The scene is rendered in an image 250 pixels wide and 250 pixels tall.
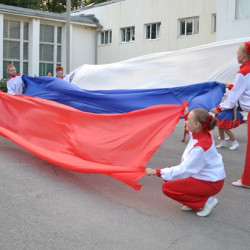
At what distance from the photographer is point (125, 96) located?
19.1ft

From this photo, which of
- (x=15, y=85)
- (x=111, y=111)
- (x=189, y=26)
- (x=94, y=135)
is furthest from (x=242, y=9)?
(x=94, y=135)

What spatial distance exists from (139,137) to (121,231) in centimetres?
139

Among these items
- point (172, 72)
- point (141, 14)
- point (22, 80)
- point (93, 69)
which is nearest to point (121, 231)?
point (172, 72)

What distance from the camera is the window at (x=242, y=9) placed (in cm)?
1600

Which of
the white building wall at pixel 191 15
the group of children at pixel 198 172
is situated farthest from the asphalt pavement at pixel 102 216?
the white building wall at pixel 191 15

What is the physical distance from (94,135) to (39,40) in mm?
21248

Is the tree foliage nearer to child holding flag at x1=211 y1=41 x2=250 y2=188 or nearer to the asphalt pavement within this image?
the asphalt pavement

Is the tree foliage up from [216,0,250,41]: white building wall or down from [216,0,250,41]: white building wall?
up

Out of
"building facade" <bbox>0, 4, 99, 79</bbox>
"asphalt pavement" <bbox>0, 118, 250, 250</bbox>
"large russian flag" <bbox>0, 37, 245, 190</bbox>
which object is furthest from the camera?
"building facade" <bbox>0, 4, 99, 79</bbox>

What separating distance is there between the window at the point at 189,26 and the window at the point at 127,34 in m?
4.14

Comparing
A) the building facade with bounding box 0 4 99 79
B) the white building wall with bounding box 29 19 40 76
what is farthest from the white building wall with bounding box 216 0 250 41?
the white building wall with bounding box 29 19 40 76

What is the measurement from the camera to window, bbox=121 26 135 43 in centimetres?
2465

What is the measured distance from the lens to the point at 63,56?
26.8 meters

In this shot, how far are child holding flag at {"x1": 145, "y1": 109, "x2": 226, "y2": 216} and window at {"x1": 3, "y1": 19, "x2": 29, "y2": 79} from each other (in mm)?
21612
